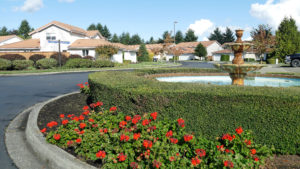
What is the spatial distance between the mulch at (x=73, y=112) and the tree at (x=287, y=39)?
45.4 meters

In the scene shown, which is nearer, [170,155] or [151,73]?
[170,155]

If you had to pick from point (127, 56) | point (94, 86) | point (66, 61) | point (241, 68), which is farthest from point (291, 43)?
point (94, 86)

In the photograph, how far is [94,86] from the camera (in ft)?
21.4

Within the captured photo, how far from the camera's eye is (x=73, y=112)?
7125 mm

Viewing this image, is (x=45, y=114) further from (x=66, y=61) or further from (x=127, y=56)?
(x=127, y=56)

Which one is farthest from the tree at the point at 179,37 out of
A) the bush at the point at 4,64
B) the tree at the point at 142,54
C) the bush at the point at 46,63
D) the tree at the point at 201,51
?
the bush at the point at 4,64

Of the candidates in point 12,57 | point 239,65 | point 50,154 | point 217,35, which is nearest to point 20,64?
point 12,57

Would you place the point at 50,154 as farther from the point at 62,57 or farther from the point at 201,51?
the point at 201,51

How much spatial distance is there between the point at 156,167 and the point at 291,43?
166 feet

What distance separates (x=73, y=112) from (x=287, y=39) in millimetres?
48582

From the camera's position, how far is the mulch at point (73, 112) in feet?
12.4

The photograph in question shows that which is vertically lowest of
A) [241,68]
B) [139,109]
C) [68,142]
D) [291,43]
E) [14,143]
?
[14,143]

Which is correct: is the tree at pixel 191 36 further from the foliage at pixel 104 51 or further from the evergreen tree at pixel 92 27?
the foliage at pixel 104 51

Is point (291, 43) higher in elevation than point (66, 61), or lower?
higher
